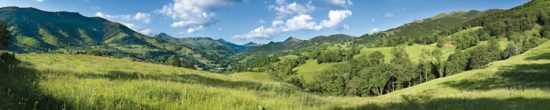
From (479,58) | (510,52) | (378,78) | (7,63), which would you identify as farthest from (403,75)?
(7,63)

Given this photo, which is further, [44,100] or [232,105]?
[232,105]

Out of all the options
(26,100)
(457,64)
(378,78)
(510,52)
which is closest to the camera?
(26,100)

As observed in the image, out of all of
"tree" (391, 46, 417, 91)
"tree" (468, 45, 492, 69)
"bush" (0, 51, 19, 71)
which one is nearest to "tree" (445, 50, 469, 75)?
"tree" (468, 45, 492, 69)

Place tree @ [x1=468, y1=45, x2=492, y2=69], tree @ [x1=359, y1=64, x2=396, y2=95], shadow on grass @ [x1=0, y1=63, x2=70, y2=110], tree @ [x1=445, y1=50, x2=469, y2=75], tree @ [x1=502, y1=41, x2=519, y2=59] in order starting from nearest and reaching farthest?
shadow on grass @ [x1=0, y1=63, x2=70, y2=110], tree @ [x1=359, y1=64, x2=396, y2=95], tree @ [x1=468, y1=45, x2=492, y2=69], tree @ [x1=445, y1=50, x2=469, y2=75], tree @ [x1=502, y1=41, x2=519, y2=59]

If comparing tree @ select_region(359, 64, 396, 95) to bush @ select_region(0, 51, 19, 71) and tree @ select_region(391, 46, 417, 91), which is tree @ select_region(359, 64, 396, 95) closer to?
tree @ select_region(391, 46, 417, 91)

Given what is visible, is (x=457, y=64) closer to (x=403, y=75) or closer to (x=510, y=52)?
(x=403, y=75)

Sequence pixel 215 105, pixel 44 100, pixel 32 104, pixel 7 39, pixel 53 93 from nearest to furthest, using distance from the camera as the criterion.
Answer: pixel 32 104, pixel 44 100, pixel 53 93, pixel 215 105, pixel 7 39

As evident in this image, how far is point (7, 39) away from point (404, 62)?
128985mm

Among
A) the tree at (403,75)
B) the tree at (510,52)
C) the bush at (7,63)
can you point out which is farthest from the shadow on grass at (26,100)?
the tree at (510,52)

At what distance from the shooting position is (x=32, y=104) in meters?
8.24

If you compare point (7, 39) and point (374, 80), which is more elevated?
point (7, 39)

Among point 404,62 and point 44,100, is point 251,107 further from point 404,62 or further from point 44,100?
point 404,62

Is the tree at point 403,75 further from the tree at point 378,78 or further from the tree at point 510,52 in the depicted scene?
the tree at point 510,52

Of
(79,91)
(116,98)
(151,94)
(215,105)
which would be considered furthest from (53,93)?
(215,105)
